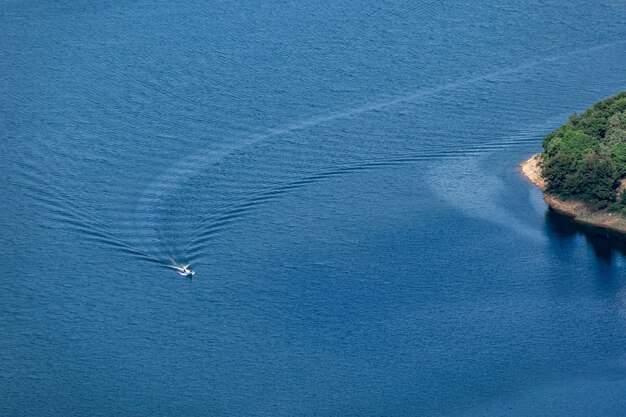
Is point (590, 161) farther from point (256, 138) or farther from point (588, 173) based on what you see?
point (256, 138)

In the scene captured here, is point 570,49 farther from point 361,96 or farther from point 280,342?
point 280,342

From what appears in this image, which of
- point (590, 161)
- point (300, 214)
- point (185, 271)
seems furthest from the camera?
point (590, 161)

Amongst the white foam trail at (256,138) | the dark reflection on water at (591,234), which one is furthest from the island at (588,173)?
the white foam trail at (256,138)

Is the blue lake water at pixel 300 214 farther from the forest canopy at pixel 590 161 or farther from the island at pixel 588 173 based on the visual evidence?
the forest canopy at pixel 590 161

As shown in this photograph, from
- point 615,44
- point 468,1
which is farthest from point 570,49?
point 468,1

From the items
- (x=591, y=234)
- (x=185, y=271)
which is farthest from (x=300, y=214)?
(x=591, y=234)

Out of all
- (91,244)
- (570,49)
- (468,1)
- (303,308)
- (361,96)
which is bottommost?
(303,308)

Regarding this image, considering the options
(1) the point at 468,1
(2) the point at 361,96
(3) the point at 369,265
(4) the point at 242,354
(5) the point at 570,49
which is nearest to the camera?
(4) the point at 242,354
